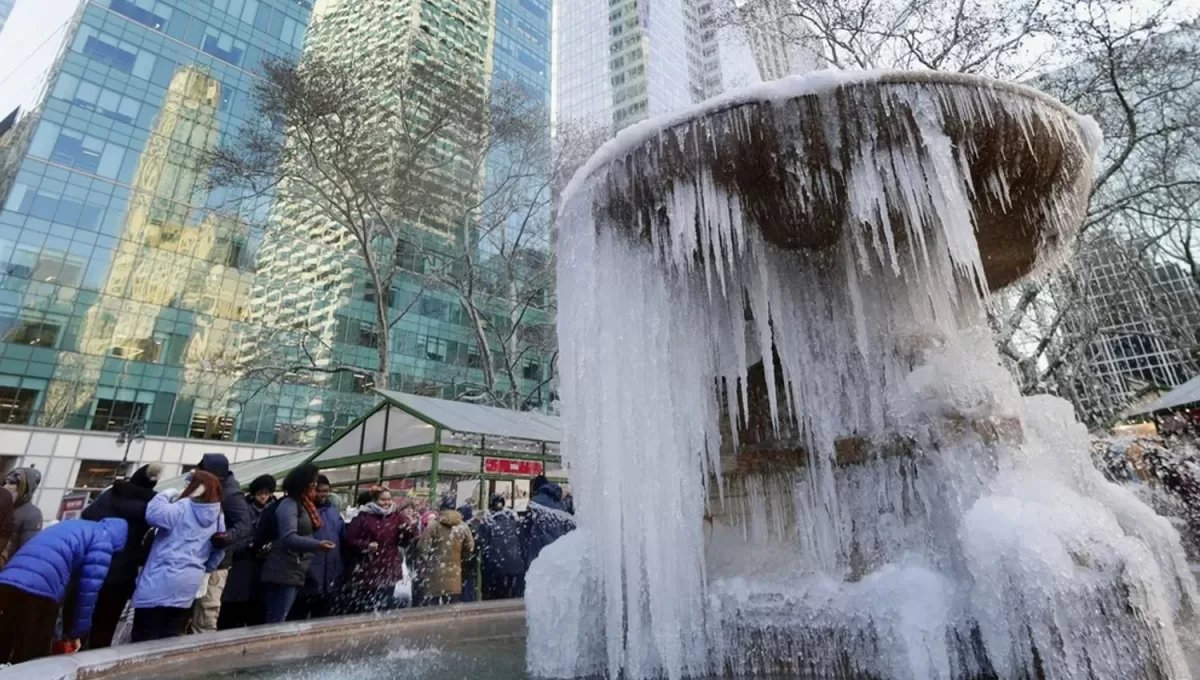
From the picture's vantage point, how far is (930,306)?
13.4ft

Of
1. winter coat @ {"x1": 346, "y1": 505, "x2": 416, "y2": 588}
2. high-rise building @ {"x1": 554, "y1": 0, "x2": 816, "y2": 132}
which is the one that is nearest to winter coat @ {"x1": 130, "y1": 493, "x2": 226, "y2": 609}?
winter coat @ {"x1": 346, "y1": 505, "x2": 416, "y2": 588}

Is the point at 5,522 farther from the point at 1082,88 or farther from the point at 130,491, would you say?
the point at 1082,88

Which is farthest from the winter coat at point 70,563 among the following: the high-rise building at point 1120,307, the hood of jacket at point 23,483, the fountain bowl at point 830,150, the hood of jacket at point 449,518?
the high-rise building at point 1120,307

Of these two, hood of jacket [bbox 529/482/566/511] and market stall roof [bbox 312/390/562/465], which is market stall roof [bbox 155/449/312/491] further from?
hood of jacket [bbox 529/482/566/511]

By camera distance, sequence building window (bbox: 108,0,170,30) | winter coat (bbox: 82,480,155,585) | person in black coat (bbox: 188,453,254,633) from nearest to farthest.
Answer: winter coat (bbox: 82,480,155,585) → person in black coat (bbox: 188,453,254,633) → building window (bbox: 108,0,170,30)

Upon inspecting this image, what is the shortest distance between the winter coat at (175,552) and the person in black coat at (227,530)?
263 mm

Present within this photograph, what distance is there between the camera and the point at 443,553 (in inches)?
252

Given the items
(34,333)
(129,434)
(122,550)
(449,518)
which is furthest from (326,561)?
(34,333)

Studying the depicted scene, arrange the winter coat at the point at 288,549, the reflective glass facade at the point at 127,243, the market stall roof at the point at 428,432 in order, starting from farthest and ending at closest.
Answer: the reflective glass facade at the point at 127,243 < the market stall roof at the point at 428,432 < the winter coat at the point at 288,549

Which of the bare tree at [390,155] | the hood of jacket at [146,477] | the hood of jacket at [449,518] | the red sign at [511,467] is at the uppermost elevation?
the bare tree at [390,155]

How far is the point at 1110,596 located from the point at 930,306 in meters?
2.24

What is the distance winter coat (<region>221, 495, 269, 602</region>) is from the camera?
5.20m

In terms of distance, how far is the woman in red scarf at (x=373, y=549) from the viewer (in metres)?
5.97

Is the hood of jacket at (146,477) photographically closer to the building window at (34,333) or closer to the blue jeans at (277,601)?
the blue jeans at (277,601)
